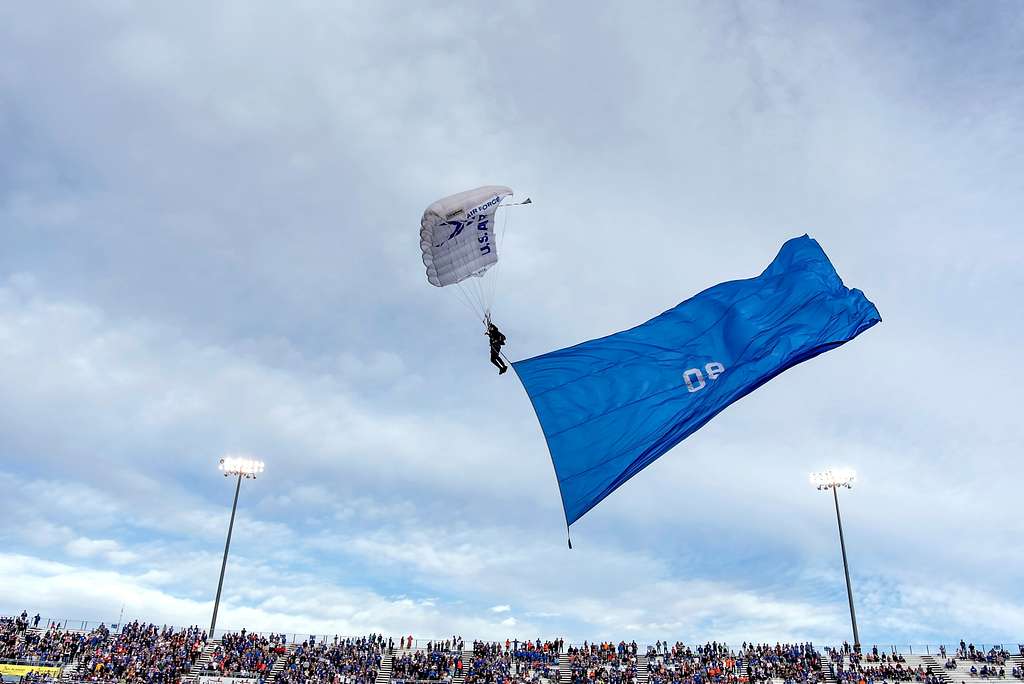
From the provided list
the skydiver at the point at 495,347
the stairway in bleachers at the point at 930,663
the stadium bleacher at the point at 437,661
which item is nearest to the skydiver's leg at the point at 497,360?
the skydiver at the point at 495,347

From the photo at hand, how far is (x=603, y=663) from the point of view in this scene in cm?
4847

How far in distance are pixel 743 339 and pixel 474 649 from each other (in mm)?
42691

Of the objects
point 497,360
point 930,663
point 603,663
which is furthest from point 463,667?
point 497,360

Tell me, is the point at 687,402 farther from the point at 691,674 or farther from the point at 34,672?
the point at 34,672

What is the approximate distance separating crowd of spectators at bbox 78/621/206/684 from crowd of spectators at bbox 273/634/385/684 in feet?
18.4

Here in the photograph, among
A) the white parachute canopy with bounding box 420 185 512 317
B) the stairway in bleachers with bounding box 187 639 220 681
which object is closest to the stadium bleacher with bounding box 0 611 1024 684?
the stairway in bleachers with bounding box 187 639 220 681

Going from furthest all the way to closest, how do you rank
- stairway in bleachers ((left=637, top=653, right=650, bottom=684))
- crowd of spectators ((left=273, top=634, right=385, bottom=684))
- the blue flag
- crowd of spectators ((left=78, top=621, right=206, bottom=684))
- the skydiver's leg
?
stairway in bleachers ((left=637, top=653, right=650, bottom=684)) < crowd of spectators ((left=273, top=634, right=385, bottom=684)) < crowd of spectators ((left=78, top=621, right=206, bottom=684)) < the skydiver's leg < the blue flag

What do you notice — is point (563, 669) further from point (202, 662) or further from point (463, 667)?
point (202, 662)

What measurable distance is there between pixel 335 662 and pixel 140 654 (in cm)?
1096

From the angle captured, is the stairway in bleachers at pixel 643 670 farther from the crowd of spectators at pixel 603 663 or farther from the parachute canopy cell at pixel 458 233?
the parachute canopy cell at pixel 458 233

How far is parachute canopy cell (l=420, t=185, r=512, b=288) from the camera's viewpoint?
18.4 m

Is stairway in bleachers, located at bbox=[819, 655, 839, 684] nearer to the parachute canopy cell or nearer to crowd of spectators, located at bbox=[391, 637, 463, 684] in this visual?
crowd of spectators, located at bbox=[391, 637, 463, 684]

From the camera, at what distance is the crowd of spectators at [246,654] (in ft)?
144

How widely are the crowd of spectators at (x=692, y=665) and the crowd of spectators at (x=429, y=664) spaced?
11.8 metres
